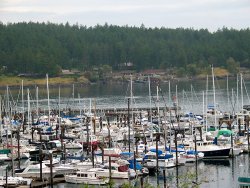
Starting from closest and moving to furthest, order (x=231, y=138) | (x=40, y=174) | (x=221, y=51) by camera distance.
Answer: (x=40, y=174) → (x=231, y=138) → (x=221, y=51)

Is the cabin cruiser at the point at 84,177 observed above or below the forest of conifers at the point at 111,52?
below

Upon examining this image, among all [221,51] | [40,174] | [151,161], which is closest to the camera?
[40,174]

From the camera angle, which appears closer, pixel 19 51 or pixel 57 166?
pixel 57 166

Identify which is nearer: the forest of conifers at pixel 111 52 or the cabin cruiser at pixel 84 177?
the cabin cruiser at pixel 84 177

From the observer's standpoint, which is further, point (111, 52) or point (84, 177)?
point (111, 52)

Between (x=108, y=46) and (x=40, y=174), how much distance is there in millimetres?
150313

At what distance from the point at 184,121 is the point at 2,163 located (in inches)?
907

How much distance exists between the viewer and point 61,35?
654 ft

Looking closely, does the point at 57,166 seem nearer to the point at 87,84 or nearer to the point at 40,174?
the point at 40,174

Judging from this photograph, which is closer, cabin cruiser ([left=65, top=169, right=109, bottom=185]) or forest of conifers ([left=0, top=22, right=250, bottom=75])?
cabin cruiser ([left=65, top=169, right=109, bottom=185])

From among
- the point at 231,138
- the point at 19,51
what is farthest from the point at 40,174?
the point at 19,51

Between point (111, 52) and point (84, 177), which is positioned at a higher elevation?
point (111, 52)

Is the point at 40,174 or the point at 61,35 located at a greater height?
the point at 61,35

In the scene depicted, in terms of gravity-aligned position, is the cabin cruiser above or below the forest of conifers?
below
